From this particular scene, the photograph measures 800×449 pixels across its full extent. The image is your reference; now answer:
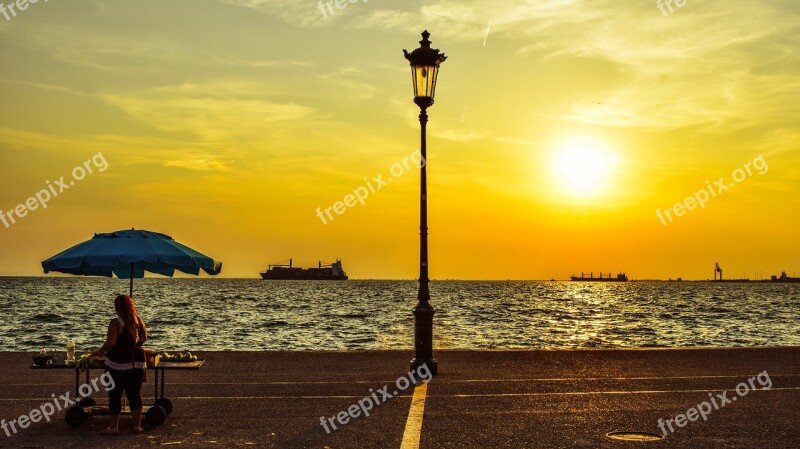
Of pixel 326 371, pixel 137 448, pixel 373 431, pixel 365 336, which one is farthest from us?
pixel 365 336

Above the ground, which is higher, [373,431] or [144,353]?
[144,353]

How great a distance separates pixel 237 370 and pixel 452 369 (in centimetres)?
451

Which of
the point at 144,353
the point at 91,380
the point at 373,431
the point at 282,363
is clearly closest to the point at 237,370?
the point at 282,363

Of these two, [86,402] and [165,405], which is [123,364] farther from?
[86,402]

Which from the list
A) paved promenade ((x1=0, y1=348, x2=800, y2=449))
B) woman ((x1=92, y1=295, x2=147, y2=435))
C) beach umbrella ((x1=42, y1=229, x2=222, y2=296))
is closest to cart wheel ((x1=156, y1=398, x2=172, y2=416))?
paved promenade ((x1=0, y1=348, x2=800, y2=449))

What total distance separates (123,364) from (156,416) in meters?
0.87

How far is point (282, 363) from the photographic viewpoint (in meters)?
18.8

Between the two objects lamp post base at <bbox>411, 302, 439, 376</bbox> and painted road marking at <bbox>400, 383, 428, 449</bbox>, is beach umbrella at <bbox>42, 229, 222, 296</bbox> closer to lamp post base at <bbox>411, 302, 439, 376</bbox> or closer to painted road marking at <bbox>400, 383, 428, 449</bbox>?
painted road marking at <bbox>400, 383, 428, 449</bbox>

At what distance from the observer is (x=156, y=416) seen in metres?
11.6

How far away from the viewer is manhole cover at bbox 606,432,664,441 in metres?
10.7

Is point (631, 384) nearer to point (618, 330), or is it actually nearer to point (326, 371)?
point (326, 371)

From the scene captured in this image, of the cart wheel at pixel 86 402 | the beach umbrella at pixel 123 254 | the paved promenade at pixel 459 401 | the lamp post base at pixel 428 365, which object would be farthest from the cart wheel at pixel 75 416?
the lamp post base at pixel 428 365

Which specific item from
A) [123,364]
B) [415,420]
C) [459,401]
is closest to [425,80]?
[459,401]

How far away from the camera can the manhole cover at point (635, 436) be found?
35.1 feet
